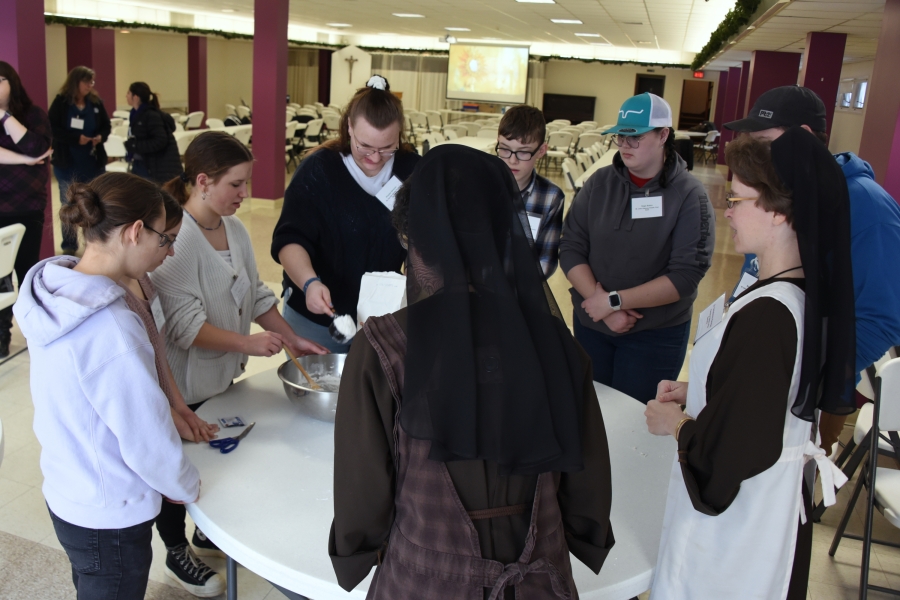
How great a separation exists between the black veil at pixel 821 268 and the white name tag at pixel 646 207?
1.08 metres

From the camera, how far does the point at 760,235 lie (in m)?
1.22

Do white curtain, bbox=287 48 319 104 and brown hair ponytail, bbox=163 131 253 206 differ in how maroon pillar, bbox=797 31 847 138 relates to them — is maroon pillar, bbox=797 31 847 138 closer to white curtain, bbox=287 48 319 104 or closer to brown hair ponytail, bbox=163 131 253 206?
brown hair ponytail, bbox=163 131 253 206

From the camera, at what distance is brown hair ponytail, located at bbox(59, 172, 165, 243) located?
4.66ft

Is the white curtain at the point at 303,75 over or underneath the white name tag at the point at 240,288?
over

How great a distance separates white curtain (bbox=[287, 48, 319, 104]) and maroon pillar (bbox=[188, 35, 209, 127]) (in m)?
5.16

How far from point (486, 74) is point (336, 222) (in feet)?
62.8

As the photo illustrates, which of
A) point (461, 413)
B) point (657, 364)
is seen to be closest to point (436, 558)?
point (461, 413)

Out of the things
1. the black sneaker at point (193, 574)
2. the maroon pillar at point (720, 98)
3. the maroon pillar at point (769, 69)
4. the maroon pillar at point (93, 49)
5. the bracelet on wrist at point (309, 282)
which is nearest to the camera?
the bracelet on wrist at point (309, 282)

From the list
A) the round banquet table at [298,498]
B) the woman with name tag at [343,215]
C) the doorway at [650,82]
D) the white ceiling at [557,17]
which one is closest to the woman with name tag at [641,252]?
the round banquet table at [298,498]

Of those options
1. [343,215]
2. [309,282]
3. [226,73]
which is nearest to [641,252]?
[343,215]

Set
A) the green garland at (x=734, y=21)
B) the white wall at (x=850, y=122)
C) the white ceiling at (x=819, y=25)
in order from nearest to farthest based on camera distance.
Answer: the white ceiling at (x=819, y=25) < the green garland at (x=734, y=21) < the white wall at (x=850, y=122)

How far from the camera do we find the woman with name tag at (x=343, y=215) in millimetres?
2002

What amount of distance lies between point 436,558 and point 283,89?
7.97 meters

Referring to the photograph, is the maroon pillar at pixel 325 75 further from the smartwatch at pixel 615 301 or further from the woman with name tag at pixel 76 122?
the smartwatch at pixel 615 301
